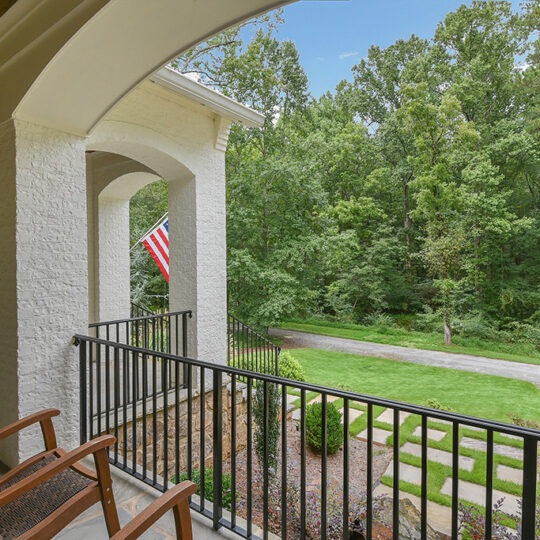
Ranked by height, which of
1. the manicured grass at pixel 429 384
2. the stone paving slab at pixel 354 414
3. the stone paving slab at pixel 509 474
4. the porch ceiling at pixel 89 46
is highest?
the porch ceiling at pixel 89 46

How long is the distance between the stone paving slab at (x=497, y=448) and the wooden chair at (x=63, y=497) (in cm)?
490

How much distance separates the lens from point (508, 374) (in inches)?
331

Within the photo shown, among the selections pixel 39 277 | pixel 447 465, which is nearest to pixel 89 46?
pixel 39 277

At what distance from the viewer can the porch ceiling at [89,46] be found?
1.80 metres

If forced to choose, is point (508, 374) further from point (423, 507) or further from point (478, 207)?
point (423, 507)

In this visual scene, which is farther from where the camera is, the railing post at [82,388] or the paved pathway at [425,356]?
the paved pathway at [425,356]

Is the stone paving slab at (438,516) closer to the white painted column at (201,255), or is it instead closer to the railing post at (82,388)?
the white painted column at (201,255)

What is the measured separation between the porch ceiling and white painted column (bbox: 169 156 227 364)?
184cm

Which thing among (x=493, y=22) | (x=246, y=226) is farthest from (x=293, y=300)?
(x=493, y=22)

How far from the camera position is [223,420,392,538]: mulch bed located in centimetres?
330

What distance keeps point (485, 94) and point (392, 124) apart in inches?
137

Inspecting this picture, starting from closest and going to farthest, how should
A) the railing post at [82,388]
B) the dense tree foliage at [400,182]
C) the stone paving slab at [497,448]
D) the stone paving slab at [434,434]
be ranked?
the railing post at [82,388]
the stone paving slab at [497,448]
the stone paving slab at [434,434]
the dense tree foliage at [400,182]

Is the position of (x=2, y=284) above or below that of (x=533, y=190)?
below

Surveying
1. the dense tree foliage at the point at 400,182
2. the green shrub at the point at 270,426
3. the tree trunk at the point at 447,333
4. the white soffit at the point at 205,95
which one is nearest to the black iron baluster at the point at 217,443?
the green shrub at the point at 270,426
